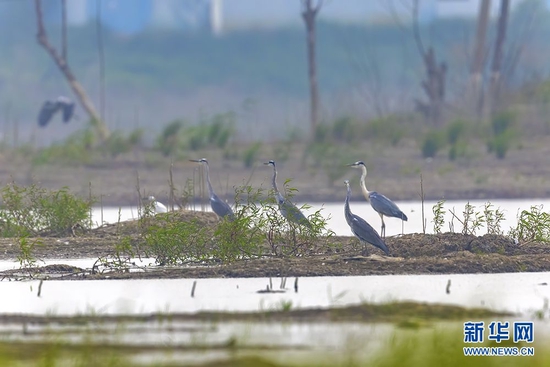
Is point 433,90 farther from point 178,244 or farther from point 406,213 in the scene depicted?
point 178,244

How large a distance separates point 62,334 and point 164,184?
12364mm

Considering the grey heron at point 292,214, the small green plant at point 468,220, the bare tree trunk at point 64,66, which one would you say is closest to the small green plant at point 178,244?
the grey heron at point 292,214

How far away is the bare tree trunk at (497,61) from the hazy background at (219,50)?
346 inches

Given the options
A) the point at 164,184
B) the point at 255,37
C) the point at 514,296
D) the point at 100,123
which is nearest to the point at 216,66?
the point at 255,37

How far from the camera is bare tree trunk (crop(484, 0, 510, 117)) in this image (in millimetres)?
24547

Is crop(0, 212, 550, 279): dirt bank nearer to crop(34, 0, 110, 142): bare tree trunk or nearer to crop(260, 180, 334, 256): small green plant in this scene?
crop(260, 180, 334, 256): small green plant

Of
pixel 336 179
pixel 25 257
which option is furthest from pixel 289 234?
pixel 336 179

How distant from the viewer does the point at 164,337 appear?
6777 mm

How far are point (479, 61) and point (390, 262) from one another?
16570 millimetres

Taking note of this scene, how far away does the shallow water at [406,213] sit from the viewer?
13.3m

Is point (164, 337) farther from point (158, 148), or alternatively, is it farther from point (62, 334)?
point (158, 148)

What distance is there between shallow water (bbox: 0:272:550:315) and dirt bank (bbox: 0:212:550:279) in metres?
0.21

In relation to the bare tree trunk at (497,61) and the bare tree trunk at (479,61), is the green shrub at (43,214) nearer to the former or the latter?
the bare tree trunk at (497,61)

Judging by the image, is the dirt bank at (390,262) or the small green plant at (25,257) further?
the small green plant at (25,257)
